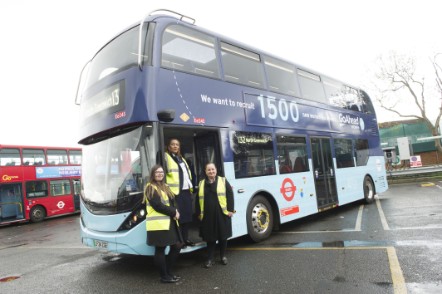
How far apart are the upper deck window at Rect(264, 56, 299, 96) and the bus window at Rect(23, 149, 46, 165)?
14596 millimetres

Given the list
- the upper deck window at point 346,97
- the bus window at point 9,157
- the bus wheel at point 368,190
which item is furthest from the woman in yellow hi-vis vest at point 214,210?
the bus window at point 9,157

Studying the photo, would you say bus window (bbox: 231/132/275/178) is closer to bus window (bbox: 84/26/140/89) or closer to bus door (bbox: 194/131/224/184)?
bus door (bbox: 194/131/224/184)

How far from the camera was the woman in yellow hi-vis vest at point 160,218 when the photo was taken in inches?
183

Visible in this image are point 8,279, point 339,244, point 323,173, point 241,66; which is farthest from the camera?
point 323,173

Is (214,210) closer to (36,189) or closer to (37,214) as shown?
(36,189)

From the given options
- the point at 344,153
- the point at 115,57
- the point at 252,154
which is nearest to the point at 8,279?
the point at 115,57

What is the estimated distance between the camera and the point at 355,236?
671 cm

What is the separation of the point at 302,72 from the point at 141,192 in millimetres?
6076

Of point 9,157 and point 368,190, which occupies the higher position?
point 9,157

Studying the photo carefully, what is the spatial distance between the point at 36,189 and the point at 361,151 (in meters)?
16.1

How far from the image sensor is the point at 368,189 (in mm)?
11586

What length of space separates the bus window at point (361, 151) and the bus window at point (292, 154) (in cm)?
349

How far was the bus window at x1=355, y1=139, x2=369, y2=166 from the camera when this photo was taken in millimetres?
11055

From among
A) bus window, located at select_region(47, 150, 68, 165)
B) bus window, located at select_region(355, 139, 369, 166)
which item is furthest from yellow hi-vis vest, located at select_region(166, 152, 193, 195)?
bus window, located at select_region(47, 150, 68, 165)
